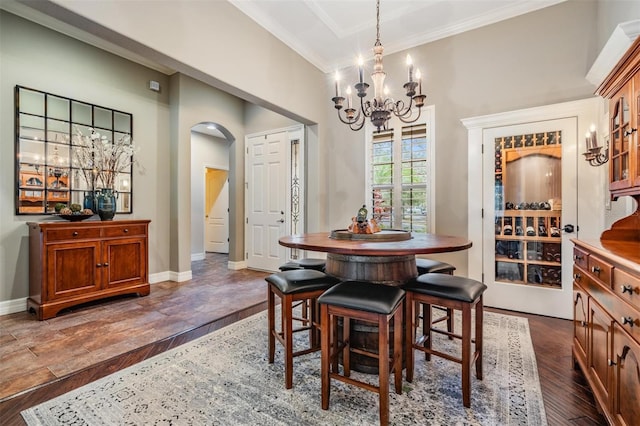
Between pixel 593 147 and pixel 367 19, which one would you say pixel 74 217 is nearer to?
pixel 367 19

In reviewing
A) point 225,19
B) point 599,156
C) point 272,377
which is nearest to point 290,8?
point 225,19

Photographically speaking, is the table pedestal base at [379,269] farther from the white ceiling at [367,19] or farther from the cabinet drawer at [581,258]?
the white ceiling at [367,19]

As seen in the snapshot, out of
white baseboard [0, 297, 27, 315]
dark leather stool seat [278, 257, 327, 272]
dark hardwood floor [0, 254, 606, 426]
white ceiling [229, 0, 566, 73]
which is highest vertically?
white ceiling [229, 0, 566, 73]

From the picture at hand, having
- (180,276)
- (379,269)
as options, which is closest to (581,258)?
(379,269)

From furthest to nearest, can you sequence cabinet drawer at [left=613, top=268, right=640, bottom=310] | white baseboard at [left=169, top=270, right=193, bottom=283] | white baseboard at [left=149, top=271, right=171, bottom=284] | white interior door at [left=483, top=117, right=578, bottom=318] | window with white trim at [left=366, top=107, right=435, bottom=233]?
white baseboard at [left=169, top=270, right=193, bottom=283] < white baseboard at [left=149, top=271, right=171, bottom=284] < window with white trim at [left=366, top=107, right=435, bottom=233] < white interior door at [left=483, top=117, right=578, bottom=318] < cabinet drawer at [left=613, top=268, right=640, bottom=310]

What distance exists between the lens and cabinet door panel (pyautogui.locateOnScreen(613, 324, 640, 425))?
1171 mm

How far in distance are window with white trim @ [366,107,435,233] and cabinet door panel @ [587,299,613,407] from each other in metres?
2.15

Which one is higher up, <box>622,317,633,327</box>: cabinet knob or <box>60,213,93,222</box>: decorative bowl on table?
<box>60,213,93,222</box>: decorative bowl on table

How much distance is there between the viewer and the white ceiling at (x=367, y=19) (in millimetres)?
3217

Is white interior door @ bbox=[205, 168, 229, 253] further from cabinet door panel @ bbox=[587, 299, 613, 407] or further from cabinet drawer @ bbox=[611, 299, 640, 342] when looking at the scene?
cabinet drawer @ bbox=[611, 299, 640, 342]

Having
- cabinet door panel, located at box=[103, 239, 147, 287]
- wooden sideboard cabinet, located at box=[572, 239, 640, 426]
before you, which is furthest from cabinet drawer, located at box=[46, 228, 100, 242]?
wooden sideboard cabinet, located at box=[572, 239, 640, 426]

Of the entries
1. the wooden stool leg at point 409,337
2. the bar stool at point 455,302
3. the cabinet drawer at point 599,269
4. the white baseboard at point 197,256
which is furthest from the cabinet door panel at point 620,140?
the white baseboard at point 197,256

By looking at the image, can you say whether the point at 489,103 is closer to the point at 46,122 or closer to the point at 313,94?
the point at 313,94

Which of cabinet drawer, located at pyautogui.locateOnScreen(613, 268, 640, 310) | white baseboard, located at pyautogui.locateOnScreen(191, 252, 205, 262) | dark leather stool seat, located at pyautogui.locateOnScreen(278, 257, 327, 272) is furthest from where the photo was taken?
white baseboard, located at pyautogui.locateOnScreen(191, 252, 205, 262)
